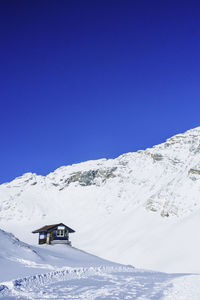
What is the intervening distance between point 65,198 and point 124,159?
30.9 meters

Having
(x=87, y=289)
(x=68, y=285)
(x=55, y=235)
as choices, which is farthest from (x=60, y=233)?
(x=87, y=289)

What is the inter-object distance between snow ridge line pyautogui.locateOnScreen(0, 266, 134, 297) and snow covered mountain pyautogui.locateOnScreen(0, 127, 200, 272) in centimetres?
3055

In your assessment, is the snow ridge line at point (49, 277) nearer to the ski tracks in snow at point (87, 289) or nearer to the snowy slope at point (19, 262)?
the ski tracks in snow at point (87, 289)

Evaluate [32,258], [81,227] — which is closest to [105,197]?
[81,227]

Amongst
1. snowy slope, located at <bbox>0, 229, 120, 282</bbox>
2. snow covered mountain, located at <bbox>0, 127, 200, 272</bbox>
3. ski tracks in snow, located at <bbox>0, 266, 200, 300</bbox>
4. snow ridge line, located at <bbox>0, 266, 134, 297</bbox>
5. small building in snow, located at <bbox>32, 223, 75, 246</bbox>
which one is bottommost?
ski tracks in snow, located at <bbox>0, 266, 200, 300</bbox>

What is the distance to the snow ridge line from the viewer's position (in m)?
13.8

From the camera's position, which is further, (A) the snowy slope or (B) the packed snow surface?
(A) the snowy slope

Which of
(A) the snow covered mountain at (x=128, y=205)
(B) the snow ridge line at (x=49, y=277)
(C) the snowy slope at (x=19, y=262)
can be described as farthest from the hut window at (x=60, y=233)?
(A) the snow covered mountain at (x=128, y=205)

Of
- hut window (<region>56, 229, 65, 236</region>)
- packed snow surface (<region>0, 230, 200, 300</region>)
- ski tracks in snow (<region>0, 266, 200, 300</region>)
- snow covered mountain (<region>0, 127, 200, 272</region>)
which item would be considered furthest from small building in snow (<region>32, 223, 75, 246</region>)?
snow covered mountain (<region>0, 127, 200, 272</region>)

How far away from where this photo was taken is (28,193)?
127625mm

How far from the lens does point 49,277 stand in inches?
682

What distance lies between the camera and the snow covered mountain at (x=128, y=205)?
61.4m

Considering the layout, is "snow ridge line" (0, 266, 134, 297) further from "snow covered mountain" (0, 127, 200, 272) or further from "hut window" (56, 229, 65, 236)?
"snow covered mountain" (0, 127, 200, 272)

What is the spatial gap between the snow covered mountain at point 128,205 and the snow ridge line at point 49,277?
30.5 meters
